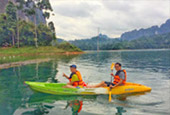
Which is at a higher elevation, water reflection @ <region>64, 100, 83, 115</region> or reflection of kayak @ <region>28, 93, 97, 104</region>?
reflection of kayak @ <region>28, 93, 97, 104</region>

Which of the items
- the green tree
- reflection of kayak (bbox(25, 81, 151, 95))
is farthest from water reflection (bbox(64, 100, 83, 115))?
the green tree

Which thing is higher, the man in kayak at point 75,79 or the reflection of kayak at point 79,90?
the man in kayak at point 75,79

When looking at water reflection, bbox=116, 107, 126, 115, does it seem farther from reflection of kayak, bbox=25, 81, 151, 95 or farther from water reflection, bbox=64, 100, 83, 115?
reflection of kayak, bbox=25, 81, 151, 95

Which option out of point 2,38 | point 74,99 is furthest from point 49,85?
point 2,38

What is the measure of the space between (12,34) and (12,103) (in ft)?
183

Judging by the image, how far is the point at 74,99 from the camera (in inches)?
380

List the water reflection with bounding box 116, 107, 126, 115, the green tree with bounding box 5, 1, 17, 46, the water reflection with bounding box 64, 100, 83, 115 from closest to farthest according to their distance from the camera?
1. the water reflection with bounding box 116, 107, 126, 115
2. the water reflection with bounding box 64, 100, 83, 115
3. the green tree with bounding box 5, 1, 17, 46

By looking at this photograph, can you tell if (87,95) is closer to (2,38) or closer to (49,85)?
(49,85)

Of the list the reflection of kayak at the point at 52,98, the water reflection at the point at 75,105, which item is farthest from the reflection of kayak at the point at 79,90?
the water reflection at the point at 75,105

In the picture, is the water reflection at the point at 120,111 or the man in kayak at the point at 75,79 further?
the man in kayak at the point at 75,79

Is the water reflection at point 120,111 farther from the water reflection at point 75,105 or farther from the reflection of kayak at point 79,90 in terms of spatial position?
the reflection of kayak at point 79,90

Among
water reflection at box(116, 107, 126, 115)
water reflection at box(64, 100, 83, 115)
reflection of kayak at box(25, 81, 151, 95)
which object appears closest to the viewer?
water reflection at box(116, 107, 126, 115)

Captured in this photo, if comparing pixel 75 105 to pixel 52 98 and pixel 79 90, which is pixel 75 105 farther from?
pixel 52 98

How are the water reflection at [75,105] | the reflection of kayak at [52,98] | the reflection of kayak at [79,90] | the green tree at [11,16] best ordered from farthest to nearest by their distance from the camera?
1. the green tree at [11,16]
2. the reflection of kayak at [79,90]
3. the reflection of kayak at [52,98]
4. the water reflection at [75,105]
